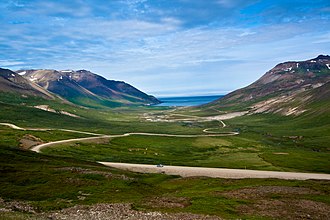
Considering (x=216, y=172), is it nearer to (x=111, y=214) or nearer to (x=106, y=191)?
(x=106, y=191)

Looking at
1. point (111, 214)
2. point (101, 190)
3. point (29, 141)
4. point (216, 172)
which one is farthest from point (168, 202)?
point (29, 141)

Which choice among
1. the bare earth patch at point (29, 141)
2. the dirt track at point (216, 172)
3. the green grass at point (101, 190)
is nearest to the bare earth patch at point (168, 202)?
the green grass at point (101, 190)

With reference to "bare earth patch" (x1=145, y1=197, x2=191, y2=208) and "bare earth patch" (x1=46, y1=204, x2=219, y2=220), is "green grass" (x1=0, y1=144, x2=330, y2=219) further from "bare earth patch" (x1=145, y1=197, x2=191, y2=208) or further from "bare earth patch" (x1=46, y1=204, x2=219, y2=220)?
"bare earth patch" (x1=46, y1=204, x2=219, y2=220)

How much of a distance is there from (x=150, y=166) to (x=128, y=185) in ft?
213

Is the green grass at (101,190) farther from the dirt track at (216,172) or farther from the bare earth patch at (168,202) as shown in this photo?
the dirt track at (216,172)

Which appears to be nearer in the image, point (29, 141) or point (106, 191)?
point (106, 191)

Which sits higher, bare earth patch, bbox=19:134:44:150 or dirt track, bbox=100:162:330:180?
bare earth patch, bbox=19:134:44:150

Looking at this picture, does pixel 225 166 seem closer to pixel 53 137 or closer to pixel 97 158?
pixel 97 158

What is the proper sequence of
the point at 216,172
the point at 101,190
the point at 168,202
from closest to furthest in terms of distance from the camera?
the point at 168,202 < the point at 101,190 < the point at 216,172

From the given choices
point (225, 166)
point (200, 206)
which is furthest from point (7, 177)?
point (225, 166)

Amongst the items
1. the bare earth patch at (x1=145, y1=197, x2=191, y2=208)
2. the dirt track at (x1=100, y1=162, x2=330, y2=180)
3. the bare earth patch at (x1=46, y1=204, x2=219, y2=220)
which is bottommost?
the dirt track at (x1=100, y1=162, x2=330, y2=180)

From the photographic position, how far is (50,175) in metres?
77.2

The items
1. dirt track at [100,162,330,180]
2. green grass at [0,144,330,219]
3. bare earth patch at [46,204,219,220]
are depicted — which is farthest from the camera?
dirt track at [100,162,330,180]

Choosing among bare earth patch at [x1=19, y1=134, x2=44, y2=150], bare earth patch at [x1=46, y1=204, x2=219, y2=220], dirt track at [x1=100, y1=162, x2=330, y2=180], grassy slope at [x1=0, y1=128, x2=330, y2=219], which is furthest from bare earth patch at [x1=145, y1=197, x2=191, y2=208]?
bare earth patch at [x1=19, y1=134, x2=44, y2=150]
